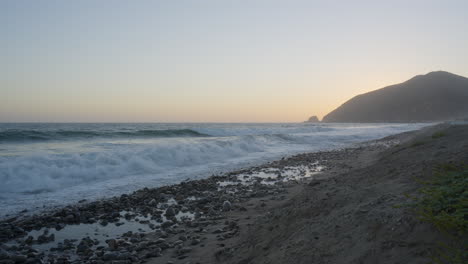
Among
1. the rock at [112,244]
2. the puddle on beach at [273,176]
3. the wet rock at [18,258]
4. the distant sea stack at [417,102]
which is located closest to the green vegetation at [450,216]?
the rock at [112,244]

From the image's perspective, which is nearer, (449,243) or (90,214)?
Result: (449,243)

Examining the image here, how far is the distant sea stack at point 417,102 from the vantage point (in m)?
98.3

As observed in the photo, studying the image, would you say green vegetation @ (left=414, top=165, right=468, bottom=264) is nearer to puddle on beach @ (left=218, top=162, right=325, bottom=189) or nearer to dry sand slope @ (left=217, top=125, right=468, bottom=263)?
dry sand slope @ (left=217, top=125, right=468, bottom=263)

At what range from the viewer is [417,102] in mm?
108812

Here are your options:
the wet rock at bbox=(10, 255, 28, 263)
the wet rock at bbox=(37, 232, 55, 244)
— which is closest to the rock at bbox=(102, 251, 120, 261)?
the wet rock at bbox=(10, 255, 28, 263)

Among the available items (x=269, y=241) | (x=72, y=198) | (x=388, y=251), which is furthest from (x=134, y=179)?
(x=388, y=251)

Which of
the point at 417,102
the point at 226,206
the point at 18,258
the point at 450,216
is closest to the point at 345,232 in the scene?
the point at 450,216

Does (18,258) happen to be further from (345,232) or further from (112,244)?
(345,232)

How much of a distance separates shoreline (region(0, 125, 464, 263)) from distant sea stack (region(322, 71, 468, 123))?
338 feet

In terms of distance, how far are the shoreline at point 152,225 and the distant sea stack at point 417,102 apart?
338 ft

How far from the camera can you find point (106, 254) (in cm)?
403

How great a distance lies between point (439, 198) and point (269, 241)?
1844mm

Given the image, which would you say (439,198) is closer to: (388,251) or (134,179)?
(388,251)

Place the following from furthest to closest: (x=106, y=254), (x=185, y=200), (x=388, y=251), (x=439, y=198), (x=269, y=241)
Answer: (x=185, y=200) → (x=106, y=254) → (x=269, y=241) → (x=439, y=198) → (x=388, y=251)
